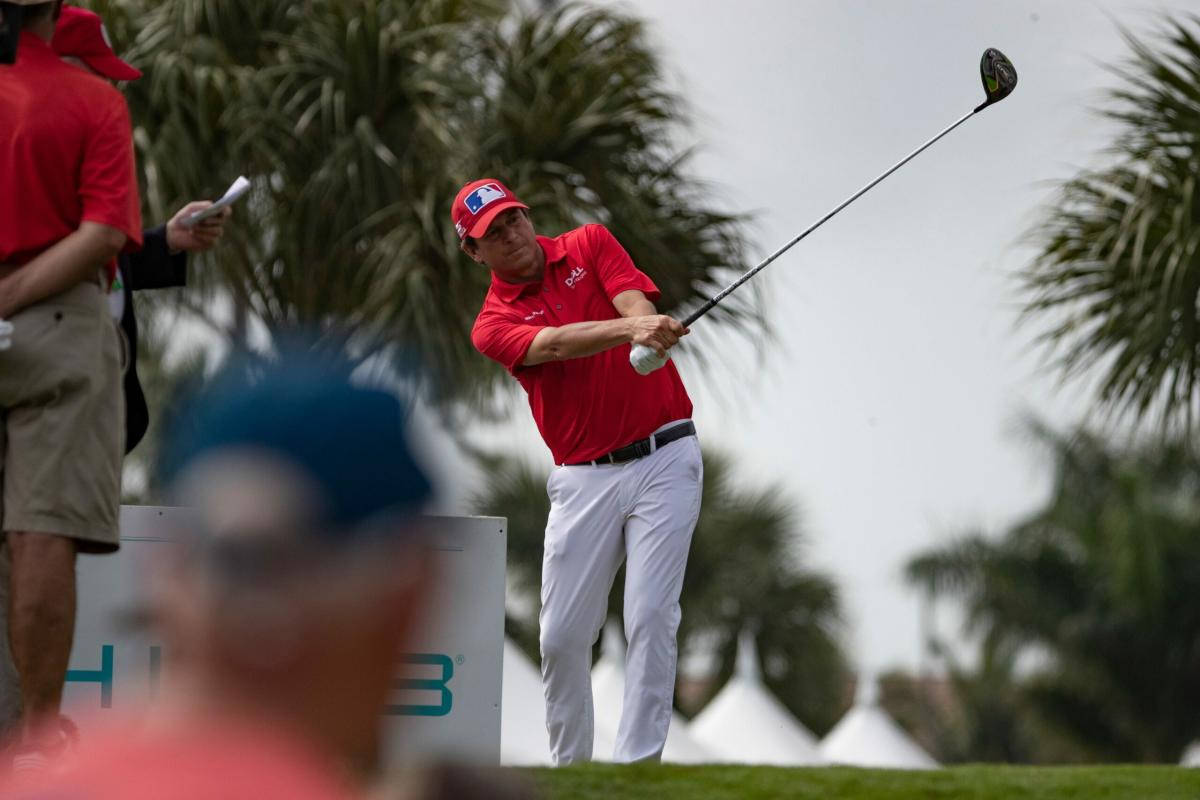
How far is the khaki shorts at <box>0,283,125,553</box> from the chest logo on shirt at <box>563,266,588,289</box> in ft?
6.53

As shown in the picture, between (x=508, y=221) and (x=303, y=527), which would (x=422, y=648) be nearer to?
(x=303, y=527)

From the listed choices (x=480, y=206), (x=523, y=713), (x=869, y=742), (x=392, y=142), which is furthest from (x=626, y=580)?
(x=869, y=742)

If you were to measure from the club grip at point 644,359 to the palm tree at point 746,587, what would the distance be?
23.1 metres

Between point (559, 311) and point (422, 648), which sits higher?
point (422, 648)

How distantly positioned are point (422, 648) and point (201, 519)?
225 millimetres

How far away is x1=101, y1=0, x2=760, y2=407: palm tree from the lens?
40.5ft

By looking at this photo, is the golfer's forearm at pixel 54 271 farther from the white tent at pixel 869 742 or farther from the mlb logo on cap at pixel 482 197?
the white tent at pixel 869 742

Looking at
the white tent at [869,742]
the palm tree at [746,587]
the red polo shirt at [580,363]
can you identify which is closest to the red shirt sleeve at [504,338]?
the red polo shirt at [580,363]

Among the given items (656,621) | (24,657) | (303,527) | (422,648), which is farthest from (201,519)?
(656,621)

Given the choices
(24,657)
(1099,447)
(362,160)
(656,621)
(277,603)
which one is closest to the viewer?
(277,603)

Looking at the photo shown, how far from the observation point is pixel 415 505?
4.09 feet

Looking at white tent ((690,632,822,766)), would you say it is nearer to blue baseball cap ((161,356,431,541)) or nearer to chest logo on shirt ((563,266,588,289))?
chest logo on shirt ((563,266,588,289))

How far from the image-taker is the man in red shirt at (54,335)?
3.50 meters

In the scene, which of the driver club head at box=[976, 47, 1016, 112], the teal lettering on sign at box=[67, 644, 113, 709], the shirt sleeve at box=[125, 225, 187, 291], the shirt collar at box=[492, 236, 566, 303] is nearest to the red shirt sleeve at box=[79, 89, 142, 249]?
the shirt sleeve at box=[125, 225, 187, 291]
